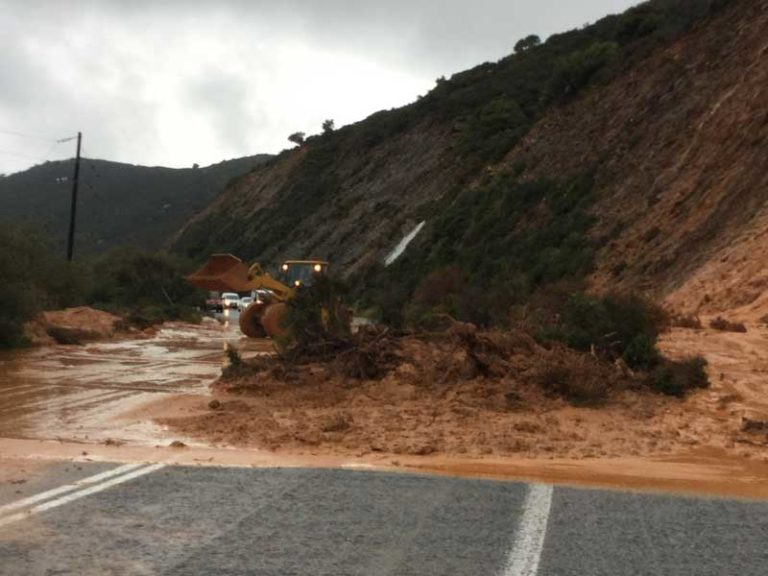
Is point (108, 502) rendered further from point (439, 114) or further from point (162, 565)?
point (439, 114)

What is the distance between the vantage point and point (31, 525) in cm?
639

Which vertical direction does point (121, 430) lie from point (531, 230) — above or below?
below

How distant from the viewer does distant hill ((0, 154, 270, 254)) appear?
11938 centimetres

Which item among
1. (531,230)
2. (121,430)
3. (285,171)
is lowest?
(121,430)

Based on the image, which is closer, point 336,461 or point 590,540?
point 590,540

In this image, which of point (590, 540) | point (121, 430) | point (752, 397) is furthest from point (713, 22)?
point (590, 540)

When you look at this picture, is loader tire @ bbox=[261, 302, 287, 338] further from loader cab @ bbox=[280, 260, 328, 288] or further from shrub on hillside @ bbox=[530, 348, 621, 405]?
shrub on hillside @ bbox=[530, 348, 621, 405]

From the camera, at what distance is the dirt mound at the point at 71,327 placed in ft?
87.9

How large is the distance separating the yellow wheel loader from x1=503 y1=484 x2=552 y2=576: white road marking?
58.4ft

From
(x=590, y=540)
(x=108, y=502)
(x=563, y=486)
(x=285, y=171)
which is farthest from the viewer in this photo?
(x=285, y=171)

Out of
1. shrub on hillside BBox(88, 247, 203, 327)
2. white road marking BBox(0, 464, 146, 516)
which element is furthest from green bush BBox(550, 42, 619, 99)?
white road marking BBox(0, 464, 146, 516)

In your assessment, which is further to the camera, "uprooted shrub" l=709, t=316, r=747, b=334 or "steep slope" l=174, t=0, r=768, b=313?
"steep slope" l=174, t=0, r=768, b=313

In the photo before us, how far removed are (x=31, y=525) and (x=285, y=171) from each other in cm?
8032

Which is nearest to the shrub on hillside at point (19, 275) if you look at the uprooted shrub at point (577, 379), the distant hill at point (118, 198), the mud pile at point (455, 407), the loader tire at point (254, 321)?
the loader tire at point (254, 321)
